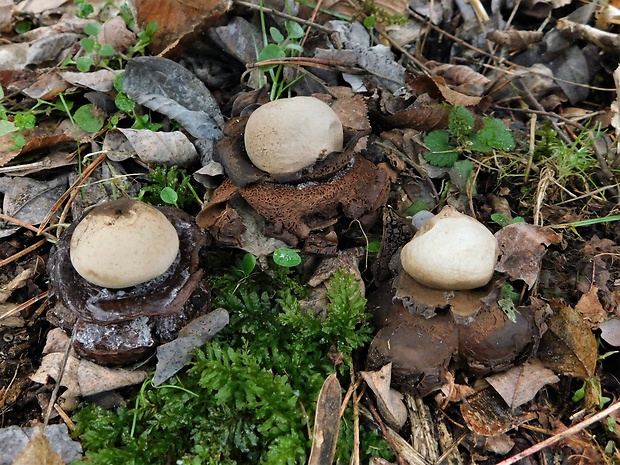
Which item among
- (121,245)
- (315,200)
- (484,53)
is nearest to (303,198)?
(315,200)

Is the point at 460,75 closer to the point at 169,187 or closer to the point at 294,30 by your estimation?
the point at 294,30

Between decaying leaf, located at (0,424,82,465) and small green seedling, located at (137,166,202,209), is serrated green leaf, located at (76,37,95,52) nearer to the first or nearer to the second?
small green seedling, located at (137,166,202,209)

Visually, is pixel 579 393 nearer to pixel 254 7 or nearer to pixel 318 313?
pixel 318 313

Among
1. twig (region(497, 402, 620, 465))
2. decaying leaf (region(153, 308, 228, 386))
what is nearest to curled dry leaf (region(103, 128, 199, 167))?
decaying leaf (region(153, 308, 228, 386))

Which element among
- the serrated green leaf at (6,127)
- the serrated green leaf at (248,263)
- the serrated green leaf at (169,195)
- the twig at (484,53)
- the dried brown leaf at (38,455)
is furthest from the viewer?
the twig at (484,53)

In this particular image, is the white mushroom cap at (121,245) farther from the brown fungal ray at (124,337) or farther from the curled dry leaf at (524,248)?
the curled dry leaf at (524,248)

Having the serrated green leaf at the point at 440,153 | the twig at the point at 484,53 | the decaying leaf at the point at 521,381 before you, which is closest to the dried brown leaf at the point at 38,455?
the decaying leaf at the point at 521,381
